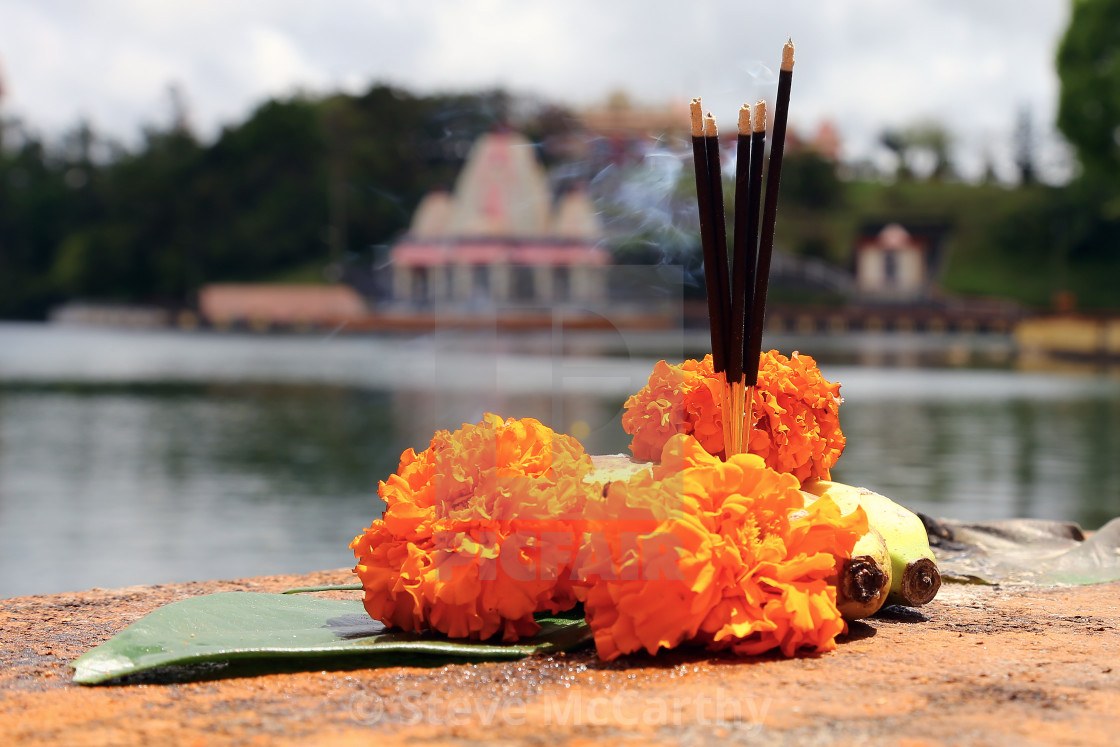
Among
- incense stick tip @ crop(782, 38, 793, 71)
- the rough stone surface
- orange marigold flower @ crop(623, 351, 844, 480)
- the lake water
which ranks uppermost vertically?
incense stick tip @ crop(782, 38, 793, 71)

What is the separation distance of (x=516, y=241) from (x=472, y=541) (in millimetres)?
7679

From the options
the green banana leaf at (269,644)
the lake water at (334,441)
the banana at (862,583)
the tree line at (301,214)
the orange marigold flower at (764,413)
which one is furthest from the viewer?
the tree line at (301,214)

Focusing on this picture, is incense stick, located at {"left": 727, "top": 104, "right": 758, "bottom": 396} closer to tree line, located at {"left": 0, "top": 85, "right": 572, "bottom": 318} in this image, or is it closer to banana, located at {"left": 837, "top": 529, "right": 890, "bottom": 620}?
banana, located at {"left": 837, "top": 529, "right": 890, "bottom": 620}

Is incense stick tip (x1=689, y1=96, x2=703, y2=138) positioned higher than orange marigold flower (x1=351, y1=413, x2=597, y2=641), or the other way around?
incense stick tip (x1=689, y1=96, x2=703, y2=138)

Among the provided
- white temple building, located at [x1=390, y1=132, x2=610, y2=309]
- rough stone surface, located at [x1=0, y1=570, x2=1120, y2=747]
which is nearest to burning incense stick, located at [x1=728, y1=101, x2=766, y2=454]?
rough stone surface, located at [x1=0, y1=570, x2=1120, y2=747]

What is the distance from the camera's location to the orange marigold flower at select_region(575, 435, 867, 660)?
3439 millimetres

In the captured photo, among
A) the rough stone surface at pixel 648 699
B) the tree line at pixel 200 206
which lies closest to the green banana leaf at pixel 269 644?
the rough stone surface at pixel 648 699

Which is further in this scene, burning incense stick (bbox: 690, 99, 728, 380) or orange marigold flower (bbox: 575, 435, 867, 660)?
burning incense stick (bbox: 690, 99, 728, 380)

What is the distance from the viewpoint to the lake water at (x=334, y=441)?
27.8 feet

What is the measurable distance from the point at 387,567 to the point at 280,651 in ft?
1.62

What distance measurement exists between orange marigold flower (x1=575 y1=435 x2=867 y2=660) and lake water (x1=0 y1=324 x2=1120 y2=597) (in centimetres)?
147

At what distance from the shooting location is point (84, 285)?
69.9m

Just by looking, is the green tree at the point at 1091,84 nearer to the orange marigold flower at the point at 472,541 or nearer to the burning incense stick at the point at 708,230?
the burning incense stick at the point at 708,230

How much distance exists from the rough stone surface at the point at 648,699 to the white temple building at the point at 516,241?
3915mm
